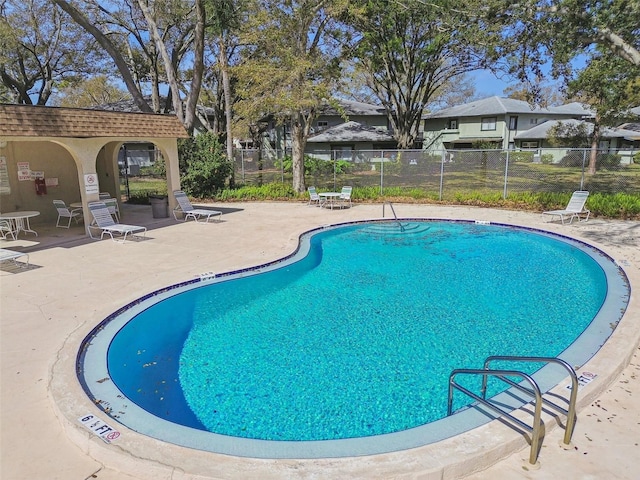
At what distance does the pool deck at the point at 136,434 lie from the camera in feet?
10.9

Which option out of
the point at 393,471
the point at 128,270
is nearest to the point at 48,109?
the point at 128,270

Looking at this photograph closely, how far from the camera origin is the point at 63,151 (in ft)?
46.5

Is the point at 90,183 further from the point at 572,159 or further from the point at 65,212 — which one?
the point at 572,159

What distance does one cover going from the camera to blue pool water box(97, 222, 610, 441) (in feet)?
15.4

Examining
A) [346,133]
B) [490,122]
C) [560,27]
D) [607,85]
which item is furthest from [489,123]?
[560,27]

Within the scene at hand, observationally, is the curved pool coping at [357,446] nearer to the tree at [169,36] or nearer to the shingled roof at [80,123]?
the shingled roof at [80,123]

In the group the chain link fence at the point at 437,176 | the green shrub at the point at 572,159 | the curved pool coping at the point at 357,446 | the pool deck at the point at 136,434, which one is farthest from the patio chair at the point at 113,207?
the green shrub at the point at 572,159

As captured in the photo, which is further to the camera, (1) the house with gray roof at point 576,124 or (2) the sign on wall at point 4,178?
(1) the house with gray roof at point 576,124

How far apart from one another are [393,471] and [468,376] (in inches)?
96.1

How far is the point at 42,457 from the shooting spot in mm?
3486

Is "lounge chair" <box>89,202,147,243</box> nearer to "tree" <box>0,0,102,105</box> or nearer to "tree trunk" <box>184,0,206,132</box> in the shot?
"tree trunk" <box>184,0,206,132</box>

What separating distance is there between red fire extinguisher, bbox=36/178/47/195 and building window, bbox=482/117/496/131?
106ft

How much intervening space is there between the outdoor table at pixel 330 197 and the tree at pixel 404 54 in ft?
24.9

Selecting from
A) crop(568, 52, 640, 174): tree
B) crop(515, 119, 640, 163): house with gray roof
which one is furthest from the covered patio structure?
crop(515, 119, 640, 163): house with gray roof
